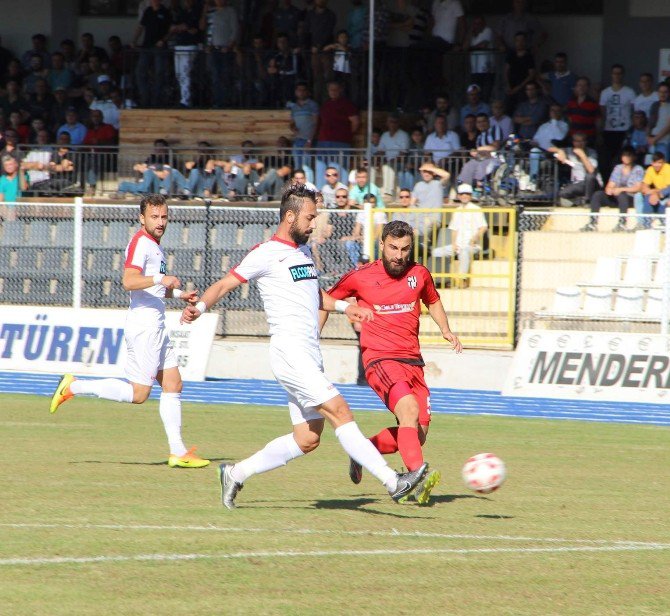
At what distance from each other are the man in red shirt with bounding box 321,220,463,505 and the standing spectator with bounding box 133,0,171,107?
55.5 ft

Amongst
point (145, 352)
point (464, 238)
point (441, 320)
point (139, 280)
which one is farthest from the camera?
point (464, 238)

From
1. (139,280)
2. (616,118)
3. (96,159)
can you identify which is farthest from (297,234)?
(96,159)

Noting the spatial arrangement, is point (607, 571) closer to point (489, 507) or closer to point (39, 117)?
→ point (489, 507)

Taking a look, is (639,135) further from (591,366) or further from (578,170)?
(591,366)

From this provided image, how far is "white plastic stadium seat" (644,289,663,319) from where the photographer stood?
16.3 meters

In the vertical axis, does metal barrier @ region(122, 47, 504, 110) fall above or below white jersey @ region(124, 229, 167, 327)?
above

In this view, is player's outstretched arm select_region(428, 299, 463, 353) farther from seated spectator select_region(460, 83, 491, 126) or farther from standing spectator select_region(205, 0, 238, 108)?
standing spectator select_region(205, 0, 238, 108)

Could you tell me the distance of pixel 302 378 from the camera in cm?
765

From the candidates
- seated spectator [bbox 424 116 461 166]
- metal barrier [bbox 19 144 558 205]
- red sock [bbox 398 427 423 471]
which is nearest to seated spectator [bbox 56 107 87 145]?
metal barrier [bbox 19 144 558 205]

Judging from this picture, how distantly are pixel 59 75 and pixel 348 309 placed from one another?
780 inches

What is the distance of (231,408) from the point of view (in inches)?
585

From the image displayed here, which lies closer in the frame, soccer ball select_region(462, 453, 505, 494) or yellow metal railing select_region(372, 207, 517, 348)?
soccer ball select_region(462, 453, 505, 494)

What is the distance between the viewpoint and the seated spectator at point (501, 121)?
2125 cm

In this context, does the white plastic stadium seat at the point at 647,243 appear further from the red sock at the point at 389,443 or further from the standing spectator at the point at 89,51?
the standing spectator at the point at 89,51
